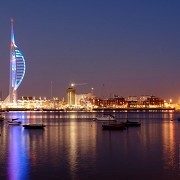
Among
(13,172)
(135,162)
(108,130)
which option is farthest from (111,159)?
(108,130)

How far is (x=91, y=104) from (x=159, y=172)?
155928 millimetres

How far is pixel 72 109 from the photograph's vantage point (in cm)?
16912

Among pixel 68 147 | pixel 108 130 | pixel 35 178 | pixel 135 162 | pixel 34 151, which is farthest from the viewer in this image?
pixel 108 130

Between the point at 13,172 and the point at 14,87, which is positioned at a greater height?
the point at 14,87

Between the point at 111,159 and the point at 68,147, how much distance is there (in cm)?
544

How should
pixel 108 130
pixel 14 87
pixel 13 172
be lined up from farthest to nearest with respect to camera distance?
1. pixel 14 87
2. pixel 108 130
3. pixel 13 172

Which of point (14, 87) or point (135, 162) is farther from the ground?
point (14, 87)

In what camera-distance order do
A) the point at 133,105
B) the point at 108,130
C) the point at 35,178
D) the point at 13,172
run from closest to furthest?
the point at 35,178, the point at 13,172, the point at 108,130, the point at 133,105

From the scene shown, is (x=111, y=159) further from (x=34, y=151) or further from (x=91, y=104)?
(x=91, y=104)

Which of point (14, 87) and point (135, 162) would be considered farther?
point (14, 87)

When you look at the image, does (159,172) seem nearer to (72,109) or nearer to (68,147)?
(68,147)

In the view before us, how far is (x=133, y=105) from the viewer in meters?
184

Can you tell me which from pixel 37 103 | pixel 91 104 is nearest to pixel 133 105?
pixel 91 104

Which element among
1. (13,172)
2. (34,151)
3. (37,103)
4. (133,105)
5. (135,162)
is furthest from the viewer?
(133,105)
